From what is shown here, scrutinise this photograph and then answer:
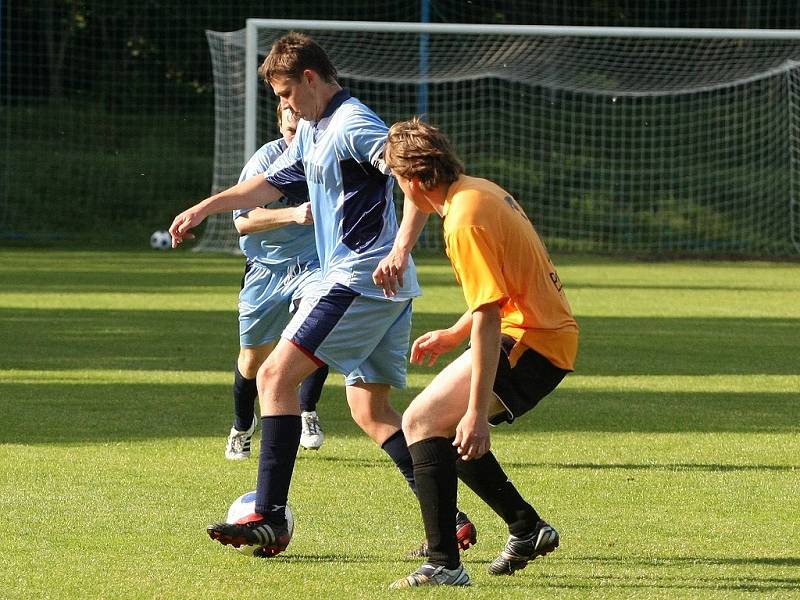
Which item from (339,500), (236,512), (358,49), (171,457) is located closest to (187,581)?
(236,512)

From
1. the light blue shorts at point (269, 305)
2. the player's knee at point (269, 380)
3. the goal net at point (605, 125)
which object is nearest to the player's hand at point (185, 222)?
the player's knee at point (269, 380)

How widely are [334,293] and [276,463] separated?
67 cm

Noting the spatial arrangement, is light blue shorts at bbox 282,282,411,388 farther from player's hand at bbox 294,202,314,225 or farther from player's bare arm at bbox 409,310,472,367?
player's hand at bbox 294,202,314,225

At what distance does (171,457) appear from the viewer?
7629 mm

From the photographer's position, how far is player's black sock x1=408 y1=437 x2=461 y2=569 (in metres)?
4.98

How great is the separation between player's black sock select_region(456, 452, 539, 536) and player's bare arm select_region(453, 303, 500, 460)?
365 mm

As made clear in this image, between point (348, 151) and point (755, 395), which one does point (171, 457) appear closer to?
point (348, 151)

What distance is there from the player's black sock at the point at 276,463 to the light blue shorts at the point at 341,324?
0.91 ft

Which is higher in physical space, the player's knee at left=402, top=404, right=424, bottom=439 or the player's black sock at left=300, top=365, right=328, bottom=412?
the player's knee at left=402, top=404, right=424, bottom=439

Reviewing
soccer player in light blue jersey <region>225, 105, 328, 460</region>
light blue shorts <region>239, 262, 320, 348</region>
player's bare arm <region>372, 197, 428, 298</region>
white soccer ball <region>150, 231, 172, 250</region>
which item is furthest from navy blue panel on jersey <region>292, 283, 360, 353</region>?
white soccer ball <region>150, 231, 172, 250</region>

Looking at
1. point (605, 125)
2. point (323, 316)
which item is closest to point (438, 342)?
point (323, 316)

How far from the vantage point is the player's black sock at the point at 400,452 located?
587 cm

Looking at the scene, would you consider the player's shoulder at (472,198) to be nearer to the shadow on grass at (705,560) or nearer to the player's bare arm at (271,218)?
the shadow on grass at (705,560)

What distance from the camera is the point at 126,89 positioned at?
35000 mm
